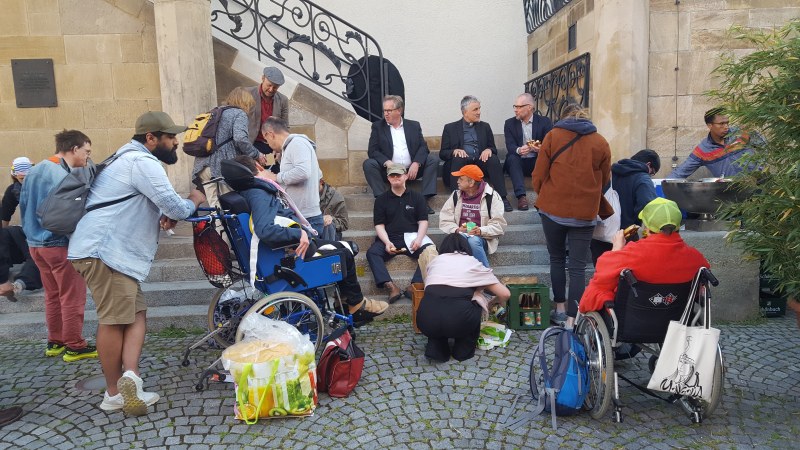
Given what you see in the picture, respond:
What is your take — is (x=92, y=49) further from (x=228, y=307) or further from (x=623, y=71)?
(x=623, y=71)

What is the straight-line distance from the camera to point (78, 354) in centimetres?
496

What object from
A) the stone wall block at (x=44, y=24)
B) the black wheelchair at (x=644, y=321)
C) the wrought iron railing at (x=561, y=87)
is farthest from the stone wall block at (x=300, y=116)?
the black wheelchair at (x=644, y=321)

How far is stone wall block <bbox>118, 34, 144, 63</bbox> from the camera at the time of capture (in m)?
7.12

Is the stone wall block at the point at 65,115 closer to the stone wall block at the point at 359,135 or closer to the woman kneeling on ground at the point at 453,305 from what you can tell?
the stone wall block at the point at 359,135

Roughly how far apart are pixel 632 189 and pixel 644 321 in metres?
2.18

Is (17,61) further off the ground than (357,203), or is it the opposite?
(17,61)

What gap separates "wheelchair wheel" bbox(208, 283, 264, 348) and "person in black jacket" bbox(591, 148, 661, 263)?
3.14 m

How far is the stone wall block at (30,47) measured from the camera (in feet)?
23.2

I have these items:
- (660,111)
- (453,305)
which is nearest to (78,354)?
A: (453,305)

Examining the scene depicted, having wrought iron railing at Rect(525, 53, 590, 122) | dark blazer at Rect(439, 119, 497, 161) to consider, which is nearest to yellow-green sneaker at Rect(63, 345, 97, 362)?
dark blazer at Rect(439, 119, 497, 161)

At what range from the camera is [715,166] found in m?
6.00

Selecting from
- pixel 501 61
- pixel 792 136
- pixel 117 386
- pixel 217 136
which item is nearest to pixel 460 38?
pixel 501 61

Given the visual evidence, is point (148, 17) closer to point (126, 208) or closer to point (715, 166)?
point (126, 208)

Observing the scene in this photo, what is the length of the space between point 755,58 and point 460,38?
701cm
